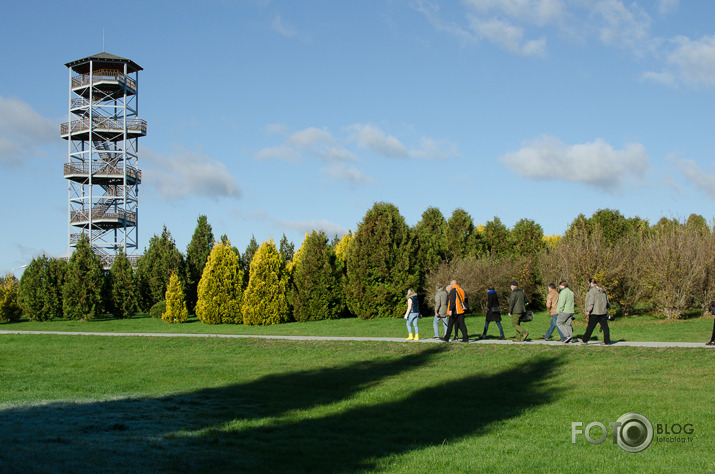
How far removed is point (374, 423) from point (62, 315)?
32.7 m

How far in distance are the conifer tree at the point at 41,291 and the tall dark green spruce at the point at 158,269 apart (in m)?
4.75

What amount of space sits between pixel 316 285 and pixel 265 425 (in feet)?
73.3

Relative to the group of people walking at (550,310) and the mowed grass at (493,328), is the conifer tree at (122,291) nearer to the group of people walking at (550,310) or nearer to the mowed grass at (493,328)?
the mowed grass at (493,328)

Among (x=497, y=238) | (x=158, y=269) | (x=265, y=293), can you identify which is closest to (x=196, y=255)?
(x=158, y=269)

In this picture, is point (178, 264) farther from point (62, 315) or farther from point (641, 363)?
point (641, 363)

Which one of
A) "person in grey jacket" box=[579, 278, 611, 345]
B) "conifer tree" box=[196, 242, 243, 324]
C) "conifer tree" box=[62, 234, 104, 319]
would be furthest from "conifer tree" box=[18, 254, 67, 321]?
"person in grey jacket" box=[579, 278, 611, 345]

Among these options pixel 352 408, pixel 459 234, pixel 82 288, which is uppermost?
pixel 459 234

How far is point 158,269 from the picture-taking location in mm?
39062

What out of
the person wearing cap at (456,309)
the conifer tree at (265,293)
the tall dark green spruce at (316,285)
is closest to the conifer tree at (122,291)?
the conifer tree at (265,293)

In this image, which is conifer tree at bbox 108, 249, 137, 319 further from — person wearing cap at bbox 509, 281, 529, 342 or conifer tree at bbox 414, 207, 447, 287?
person wearing cap at bbox 509, 281, 529, 342

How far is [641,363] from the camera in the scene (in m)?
13.8

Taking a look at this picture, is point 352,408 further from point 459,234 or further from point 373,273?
point 459,234

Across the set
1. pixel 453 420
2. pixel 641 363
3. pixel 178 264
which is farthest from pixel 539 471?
pixel 178 264

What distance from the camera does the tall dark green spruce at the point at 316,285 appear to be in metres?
31.0
